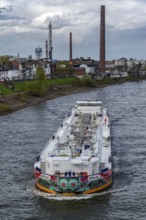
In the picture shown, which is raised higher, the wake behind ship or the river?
the wake behind ship

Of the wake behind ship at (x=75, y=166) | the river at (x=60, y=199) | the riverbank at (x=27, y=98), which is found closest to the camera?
the river at (x=60, y=199)

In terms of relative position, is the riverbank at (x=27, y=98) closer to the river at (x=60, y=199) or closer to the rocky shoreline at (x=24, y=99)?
the rocky shoreline at (x=24, y=99)

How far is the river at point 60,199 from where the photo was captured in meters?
23.3

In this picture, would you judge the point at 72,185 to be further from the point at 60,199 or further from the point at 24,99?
the point at 24,99

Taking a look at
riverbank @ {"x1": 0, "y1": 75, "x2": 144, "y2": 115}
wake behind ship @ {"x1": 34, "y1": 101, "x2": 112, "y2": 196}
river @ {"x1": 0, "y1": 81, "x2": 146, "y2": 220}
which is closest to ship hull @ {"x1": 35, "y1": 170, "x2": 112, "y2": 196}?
wake behind ship @ {"x1": 34, "y1": 101, "x2": 112, "y2": 196}

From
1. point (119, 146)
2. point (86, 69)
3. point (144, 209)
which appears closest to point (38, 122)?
point (119, 146)

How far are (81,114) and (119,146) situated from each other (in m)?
8.56

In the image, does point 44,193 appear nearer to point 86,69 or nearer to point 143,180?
point 143,180

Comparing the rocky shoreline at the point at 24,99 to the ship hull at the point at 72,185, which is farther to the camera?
the rocky shoreline at the point at 24,99

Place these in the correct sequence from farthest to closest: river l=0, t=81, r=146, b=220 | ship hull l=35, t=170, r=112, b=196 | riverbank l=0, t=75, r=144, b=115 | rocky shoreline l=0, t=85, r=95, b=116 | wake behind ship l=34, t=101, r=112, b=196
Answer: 1. rocky shoreline l=0, t=85, r=95, b=116
2. riverbank l=0, t=75, r=144, b=115
3. wake behind ship l=34, t=101, r=112, b=196
4. ship hull l=35, t=170, r=112, b=196
5. river l=0, t=81, r=146, b=220

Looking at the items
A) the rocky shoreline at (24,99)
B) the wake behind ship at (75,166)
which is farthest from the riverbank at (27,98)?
the wake behind ship at (75,166)

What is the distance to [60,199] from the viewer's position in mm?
24688

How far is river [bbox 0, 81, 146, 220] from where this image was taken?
2327 cm

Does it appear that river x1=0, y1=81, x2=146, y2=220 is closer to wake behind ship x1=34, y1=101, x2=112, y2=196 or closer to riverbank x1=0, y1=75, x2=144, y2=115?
Answer: wake behind ship x1=34, y1=101, x2=112, y2=196
